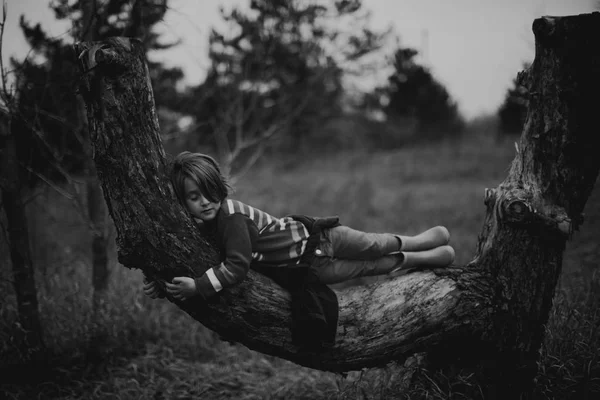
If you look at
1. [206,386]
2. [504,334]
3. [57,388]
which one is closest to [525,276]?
[504,334]

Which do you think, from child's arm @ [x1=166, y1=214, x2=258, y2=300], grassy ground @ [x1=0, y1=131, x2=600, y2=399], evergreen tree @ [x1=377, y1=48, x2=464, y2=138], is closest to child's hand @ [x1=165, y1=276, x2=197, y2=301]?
child's arm @ [x1=166, y1=214, x2=258, y2=300]

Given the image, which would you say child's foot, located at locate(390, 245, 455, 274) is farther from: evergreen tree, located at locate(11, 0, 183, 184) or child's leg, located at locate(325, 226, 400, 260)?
evergreen tree, located at locate(11, 0, 183, 184)

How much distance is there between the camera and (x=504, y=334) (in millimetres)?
2434

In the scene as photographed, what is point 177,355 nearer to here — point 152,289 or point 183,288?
point 152,289

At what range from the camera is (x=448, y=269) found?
2.56 m

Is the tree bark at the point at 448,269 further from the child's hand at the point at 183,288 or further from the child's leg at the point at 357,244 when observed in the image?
the child's leg at the point at 357,244

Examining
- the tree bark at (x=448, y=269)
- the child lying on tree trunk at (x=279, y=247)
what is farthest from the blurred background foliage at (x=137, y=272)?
the child lying on tree trunk at (x=279, y=247)

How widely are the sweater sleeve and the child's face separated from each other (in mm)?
109

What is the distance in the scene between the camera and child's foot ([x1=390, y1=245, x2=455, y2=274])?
105 inches

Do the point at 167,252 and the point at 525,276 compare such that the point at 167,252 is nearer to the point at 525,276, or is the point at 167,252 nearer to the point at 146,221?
the point at 146,221

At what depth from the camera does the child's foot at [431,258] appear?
2.66m

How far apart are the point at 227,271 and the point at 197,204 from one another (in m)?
0.42

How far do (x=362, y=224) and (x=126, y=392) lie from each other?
5946 millimetres

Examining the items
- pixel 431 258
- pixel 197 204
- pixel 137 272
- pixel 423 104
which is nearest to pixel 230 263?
pixel 197 204
